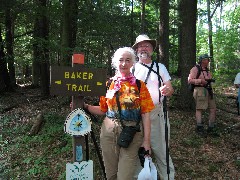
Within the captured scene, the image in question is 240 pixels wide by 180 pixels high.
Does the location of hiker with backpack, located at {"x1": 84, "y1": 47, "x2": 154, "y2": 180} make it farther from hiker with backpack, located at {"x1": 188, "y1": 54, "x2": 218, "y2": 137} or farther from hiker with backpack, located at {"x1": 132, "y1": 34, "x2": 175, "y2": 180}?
hiker with backpack, located at {"x1": 188, "y1": 54, "x2": 218, "y2": 137}

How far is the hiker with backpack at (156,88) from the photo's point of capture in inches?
163

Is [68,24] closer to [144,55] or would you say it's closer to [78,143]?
[144,55]

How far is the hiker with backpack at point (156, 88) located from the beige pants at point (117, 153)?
0.91 m

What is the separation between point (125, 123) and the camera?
10.9ft

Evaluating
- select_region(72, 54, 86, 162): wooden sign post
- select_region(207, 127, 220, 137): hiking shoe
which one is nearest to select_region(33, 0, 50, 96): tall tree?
select_region(207, 127, 220, 137): hiking shoe

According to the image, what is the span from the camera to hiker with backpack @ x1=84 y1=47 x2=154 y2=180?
330cm

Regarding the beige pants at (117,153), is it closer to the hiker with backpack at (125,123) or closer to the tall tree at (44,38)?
the hiker with backpack at (125,123)

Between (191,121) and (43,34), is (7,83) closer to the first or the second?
(43,34)

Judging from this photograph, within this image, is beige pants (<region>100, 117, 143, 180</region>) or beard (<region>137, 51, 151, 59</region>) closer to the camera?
beige pants (<region>100, 117, 143, 180</region>)

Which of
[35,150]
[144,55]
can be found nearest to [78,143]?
[144,55]

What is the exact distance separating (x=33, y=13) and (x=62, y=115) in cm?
453

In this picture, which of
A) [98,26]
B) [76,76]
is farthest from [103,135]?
[98,26]

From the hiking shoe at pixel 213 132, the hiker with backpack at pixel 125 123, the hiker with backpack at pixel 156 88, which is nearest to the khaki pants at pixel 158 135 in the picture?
the hiker with backpack at pixel 156 88

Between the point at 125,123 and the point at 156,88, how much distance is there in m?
1.01
